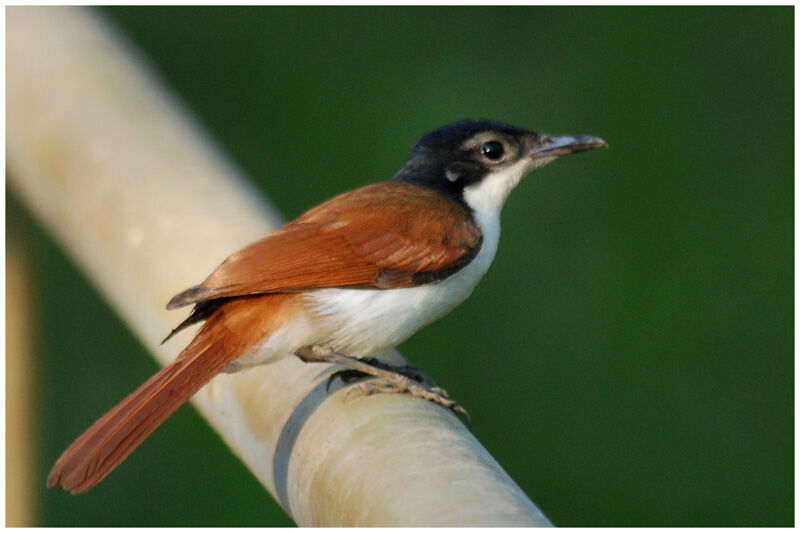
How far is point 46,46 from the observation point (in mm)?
2701

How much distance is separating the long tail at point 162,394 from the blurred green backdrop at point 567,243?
A: 1.44m

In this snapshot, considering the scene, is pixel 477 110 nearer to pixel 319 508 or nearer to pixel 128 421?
pixel 128 421

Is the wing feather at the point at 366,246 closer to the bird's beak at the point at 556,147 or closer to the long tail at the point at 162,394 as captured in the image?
the long tail at the point at 162,394

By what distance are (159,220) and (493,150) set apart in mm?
→ 1221

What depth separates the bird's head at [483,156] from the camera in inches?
134

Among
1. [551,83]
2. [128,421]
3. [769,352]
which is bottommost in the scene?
[769,352]

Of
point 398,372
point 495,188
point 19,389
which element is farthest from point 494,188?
point 19,389

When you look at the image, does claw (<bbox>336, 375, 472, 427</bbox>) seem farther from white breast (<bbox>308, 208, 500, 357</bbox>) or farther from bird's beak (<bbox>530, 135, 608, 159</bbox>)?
bird's beak (<bbox>530, 135, 608, 159</bbox>)

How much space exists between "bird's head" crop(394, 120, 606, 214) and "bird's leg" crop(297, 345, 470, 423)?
635 millimetres

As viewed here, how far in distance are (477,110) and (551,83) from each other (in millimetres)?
304

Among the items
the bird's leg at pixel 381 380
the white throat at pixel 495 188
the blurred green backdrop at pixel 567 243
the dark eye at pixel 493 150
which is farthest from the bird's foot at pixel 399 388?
Answer: the blurred green backdrop at pixel 567 243

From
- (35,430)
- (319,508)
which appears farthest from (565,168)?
(319,508)

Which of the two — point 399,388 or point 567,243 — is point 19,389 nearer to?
point 399,388

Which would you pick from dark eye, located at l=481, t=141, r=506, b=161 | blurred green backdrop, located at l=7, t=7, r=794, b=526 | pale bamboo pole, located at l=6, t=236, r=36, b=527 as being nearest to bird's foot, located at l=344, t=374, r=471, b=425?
dark eye, located at l=481, t=141, r=506, b=161
